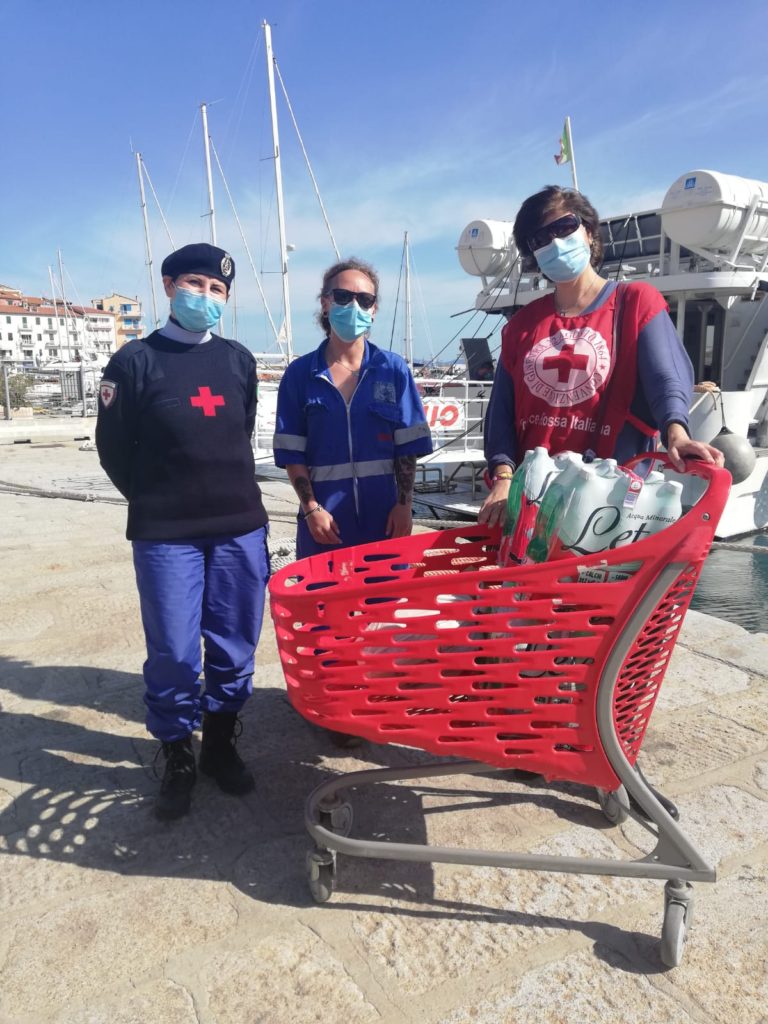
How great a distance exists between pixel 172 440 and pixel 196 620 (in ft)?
2.13

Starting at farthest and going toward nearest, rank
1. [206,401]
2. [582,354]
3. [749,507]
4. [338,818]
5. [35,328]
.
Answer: [35,328] < [749,507] < [206,401] < [582,354] < [338,818]

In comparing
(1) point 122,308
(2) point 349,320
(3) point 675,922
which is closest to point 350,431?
(2) point 349,320

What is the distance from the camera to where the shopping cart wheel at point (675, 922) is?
1681mm

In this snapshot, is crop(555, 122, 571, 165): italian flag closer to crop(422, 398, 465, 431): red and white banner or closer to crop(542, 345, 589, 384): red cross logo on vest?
crop(422, 398, 465, 431): red and white banner

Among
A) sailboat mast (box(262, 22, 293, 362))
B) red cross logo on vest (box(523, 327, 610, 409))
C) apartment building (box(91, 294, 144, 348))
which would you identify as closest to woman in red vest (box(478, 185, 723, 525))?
red cross logo on vest (box(523, 327, 610, 409))

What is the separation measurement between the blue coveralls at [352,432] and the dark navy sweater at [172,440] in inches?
13.7

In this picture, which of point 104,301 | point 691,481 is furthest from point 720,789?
point 104,301

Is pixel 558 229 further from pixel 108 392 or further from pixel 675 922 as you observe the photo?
pixel 675 922

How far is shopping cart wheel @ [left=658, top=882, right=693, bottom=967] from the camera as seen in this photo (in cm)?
168

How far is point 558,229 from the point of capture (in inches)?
89.3

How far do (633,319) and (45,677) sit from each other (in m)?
3.03

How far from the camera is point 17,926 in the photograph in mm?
1844

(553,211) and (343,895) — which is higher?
(553,211)

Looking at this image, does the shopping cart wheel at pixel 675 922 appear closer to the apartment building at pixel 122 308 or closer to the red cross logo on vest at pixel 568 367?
the red cross logo on vest at pixel 568 367
